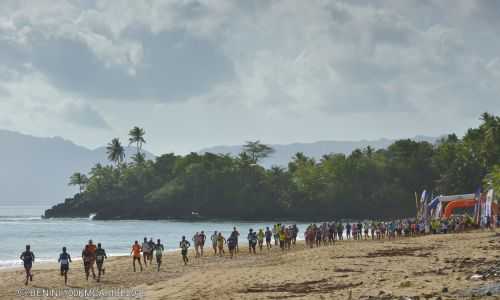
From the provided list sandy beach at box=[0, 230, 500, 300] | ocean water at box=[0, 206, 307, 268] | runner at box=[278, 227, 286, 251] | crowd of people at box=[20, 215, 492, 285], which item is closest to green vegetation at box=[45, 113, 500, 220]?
ocean water at box=[0, 206, 307, 268]

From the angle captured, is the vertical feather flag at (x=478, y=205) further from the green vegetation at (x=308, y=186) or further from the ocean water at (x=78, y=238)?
the green vegetation at (x=308, y=186)

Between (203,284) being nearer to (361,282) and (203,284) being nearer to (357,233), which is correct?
(361,282)

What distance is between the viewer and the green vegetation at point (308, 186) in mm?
119375

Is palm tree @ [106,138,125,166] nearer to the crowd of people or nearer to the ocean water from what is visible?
the ocean water

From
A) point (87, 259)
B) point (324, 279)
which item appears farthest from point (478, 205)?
point (87, 259)

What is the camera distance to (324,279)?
19047 millimetres

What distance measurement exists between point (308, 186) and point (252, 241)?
89963mm

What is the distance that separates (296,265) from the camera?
79.7 ft

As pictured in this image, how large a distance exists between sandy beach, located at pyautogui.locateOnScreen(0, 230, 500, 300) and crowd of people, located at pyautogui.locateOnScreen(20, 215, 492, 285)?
659 millimetres

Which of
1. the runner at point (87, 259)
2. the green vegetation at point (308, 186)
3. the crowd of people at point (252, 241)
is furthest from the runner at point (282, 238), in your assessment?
the green vegetation at point (308, 186)

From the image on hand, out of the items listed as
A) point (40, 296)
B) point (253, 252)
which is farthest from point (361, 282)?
point (253, 252)

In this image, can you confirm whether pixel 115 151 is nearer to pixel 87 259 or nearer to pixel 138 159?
pixel 138 159

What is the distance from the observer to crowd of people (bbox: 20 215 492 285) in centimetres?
2411

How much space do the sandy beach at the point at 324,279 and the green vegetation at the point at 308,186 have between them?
91.0 m
